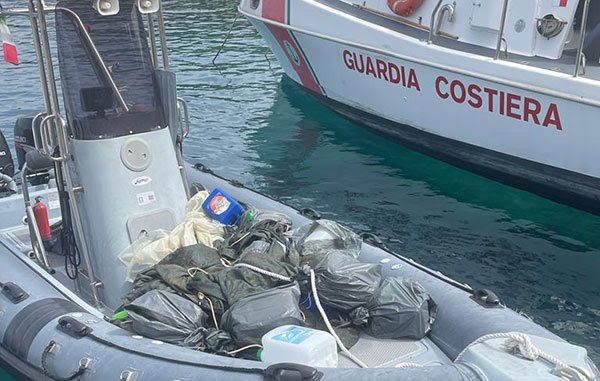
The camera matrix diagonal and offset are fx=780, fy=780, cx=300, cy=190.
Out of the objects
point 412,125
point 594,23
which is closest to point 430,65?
point 412,125

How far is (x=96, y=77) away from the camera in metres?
4.58

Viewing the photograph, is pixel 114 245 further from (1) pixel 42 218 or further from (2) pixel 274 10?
(2) pixel 274 10

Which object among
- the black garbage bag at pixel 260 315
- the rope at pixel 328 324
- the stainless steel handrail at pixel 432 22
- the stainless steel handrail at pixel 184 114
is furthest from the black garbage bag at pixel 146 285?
the stainless steel handrail at pixel 432 22

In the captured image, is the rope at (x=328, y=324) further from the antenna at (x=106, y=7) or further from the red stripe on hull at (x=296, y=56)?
the red stripe on hull at (x=296, y=56)

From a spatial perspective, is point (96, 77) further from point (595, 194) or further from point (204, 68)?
point (204, 68)

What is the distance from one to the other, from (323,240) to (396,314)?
732 mm

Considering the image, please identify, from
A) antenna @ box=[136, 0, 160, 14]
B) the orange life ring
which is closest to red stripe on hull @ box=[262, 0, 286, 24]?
the orange life ring

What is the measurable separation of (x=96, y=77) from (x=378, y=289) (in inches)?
80.7

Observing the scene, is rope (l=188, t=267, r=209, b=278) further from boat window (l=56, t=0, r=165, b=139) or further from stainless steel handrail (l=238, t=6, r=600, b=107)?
stainless steel handrail (l=238, t=6, r=600, b=107)

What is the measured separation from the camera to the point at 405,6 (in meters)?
8.71

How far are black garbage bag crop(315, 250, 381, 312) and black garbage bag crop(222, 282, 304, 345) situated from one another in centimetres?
19

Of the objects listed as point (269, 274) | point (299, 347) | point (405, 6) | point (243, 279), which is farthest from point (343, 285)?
point (405, 6)

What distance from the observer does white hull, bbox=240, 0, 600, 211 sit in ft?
22.4

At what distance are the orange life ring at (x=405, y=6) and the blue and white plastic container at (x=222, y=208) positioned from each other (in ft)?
15.0
